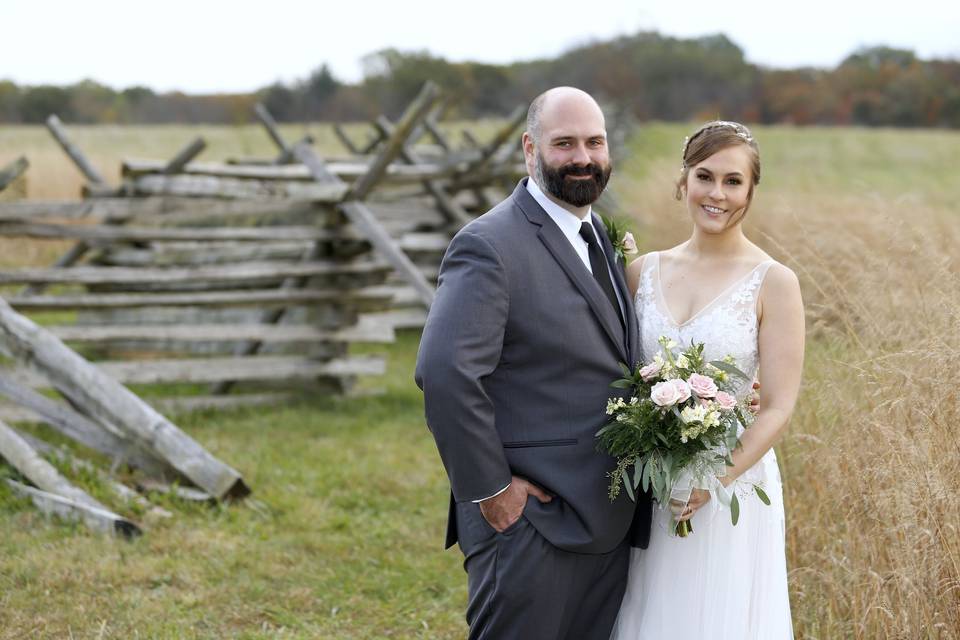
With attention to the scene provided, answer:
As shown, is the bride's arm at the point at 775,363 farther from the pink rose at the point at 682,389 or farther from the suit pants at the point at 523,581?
the suit pants at the point at 523,581

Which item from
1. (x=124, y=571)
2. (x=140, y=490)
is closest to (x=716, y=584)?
(x=124, y=571)

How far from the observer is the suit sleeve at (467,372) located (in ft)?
8.56

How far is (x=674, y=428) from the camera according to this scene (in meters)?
2.67

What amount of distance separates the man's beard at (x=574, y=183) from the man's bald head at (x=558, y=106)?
0.10 metres

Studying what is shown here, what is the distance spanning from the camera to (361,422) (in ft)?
25.0

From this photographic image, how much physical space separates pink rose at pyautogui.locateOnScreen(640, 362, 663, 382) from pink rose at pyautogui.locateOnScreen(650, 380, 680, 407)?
0.33ft

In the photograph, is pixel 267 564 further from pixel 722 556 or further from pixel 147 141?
pixel 147 141

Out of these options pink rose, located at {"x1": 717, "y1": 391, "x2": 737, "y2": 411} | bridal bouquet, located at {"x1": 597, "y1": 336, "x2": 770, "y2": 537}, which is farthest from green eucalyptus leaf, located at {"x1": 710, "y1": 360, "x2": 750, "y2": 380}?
pink rose, located at {"x1": 717, "y1": 391, "x2": 737, "y2": 411}

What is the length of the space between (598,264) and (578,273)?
6.4 inches

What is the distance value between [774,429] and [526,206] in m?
0.97

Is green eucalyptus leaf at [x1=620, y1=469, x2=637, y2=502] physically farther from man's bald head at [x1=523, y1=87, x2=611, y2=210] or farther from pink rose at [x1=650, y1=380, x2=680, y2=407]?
man's bald head at [x1=523, y1=87, x2=611, y2=210]

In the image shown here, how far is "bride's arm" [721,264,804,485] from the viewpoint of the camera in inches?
110

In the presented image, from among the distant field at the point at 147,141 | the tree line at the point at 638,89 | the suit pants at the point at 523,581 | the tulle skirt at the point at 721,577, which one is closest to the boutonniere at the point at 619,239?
the tulle skirt at the point at 721,577

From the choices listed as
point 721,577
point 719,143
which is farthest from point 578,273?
point 721,577
